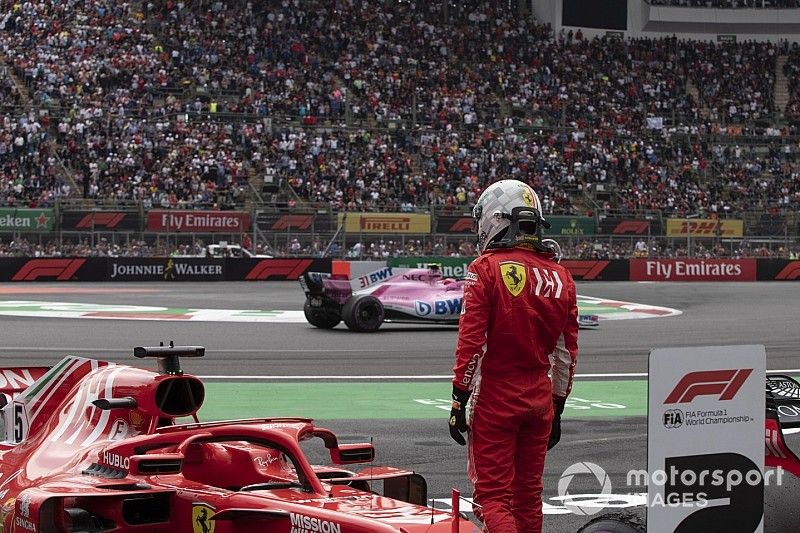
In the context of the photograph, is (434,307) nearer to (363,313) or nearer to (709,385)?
(363,313)

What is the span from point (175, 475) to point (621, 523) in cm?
202

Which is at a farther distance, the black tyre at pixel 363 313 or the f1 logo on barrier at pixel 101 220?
the f1 logo on barrier at pixel 101 220

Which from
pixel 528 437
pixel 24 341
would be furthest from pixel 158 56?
pixel 528 437

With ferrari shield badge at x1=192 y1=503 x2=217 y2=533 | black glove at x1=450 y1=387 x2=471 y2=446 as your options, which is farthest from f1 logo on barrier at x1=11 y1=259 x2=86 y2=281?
black glove at x1=450 y1=387 x2=471 y2=446

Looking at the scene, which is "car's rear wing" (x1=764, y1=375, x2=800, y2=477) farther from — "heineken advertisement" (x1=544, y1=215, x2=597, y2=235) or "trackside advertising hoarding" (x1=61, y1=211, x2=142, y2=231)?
"heineken advertisement" (x1=544, y1=215, x2=597, y2=235)

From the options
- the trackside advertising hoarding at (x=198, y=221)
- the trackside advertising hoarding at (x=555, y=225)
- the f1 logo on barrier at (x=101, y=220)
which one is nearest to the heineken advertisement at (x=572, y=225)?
the trackside advertising hoarding at (x=555, y=225)

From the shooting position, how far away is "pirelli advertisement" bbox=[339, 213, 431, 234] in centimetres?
3484

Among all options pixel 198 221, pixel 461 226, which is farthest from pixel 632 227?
pixel 198 221

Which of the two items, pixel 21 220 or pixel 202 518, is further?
pixel 21 220

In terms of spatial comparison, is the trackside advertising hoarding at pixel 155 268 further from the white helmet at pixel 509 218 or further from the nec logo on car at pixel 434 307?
the white helmet at pixel 509 218

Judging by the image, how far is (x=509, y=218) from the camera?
206 inches

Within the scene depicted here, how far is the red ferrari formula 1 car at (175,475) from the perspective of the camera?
15.1 feet

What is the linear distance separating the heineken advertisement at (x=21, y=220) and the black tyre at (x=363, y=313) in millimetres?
15056

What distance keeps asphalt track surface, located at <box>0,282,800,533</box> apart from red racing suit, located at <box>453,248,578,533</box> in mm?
1186
